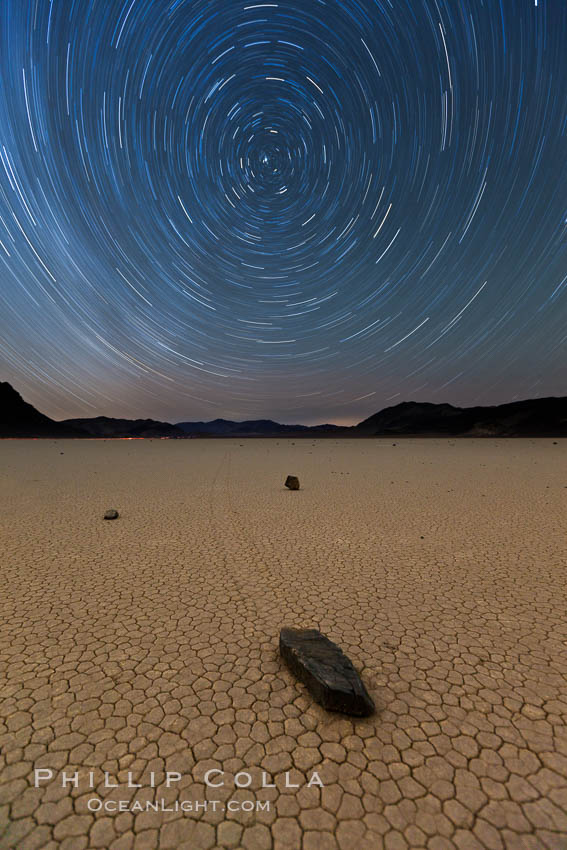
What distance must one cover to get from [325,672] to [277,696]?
1.45 feet

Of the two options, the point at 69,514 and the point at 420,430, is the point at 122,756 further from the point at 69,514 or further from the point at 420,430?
the point at 420,430

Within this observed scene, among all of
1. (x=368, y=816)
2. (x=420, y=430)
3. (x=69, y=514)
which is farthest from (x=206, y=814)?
(x=420, y=430)

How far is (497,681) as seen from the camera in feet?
9.85

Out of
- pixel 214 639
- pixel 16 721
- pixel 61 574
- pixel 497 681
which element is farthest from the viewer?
pixel 61 574

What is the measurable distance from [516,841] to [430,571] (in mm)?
3845

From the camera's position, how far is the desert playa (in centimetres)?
191

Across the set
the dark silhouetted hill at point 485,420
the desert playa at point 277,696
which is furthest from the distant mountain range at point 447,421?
the desert playa at point 277,696

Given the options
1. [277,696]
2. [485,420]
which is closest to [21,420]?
[277,696]

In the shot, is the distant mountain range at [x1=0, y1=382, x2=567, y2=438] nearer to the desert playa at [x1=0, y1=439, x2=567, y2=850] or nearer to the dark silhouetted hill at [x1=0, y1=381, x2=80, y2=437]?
the dark silhouetted hill at [x1=0, y1=381, x2=80, y2=437]

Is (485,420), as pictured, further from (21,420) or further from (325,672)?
(21,420)

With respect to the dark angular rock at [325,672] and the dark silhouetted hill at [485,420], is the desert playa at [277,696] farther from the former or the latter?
the dark silhouetted hill at [485,420]

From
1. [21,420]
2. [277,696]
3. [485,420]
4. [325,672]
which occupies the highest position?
[21,420]

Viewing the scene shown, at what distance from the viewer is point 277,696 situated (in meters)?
2.84

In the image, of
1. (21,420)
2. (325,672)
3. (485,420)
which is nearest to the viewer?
(325,672)
